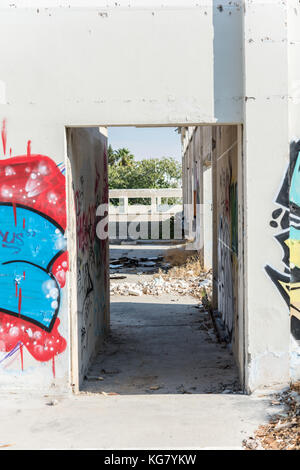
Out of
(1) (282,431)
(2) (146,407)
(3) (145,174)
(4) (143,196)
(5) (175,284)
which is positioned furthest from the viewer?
(3) (145,174)

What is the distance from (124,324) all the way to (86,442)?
16.1 feet

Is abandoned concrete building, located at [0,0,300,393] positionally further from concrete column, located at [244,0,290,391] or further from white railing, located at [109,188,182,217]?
white railing, located at [109,188,182,217]

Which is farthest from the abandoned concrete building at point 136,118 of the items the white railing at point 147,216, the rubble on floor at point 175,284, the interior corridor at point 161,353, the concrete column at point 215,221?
the white railing at point 147,216

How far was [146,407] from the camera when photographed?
187 inches

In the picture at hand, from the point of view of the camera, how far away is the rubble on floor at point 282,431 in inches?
154

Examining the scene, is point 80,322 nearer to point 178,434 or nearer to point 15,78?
point 178,434

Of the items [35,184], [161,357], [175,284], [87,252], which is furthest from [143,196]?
[35,184]

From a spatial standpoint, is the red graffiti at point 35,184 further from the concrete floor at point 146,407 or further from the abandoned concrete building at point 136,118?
the concrete floor at point 146,407

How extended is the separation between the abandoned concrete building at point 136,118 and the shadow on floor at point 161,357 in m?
0.95

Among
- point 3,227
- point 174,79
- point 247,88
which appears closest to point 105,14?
point 174,79

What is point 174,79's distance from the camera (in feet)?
16.2

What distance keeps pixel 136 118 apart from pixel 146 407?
2.83 m

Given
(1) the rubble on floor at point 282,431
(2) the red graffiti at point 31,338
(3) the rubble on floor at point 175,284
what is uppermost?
(2) the red graffiti at point 31,338

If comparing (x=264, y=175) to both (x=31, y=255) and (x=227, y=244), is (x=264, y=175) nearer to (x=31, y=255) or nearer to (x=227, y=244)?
(x=31, y=255)
